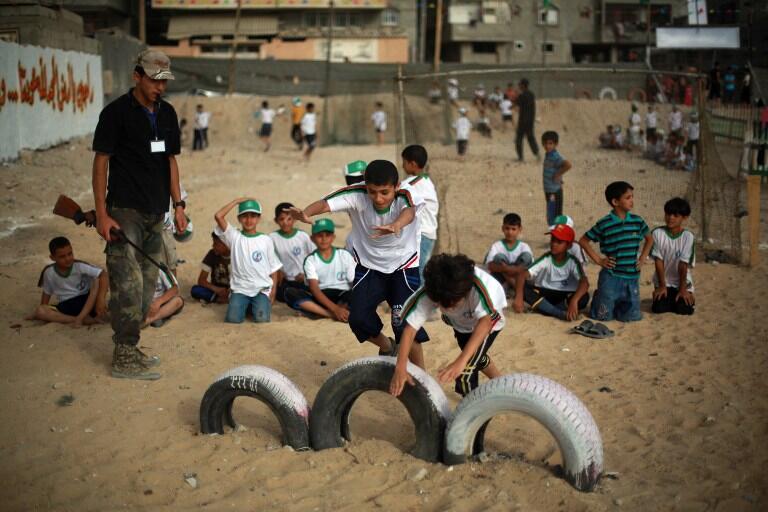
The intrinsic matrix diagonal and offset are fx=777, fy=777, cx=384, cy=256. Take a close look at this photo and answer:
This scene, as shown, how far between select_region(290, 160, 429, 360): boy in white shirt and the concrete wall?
12.3 metres

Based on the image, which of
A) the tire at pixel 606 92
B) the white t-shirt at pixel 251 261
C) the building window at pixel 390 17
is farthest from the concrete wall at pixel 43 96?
the building window at pixel 390 17

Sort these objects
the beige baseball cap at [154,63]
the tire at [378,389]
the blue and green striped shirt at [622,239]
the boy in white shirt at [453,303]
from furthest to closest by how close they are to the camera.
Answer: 1. the blue and green striped shirt at [622,239]
2. the beige baseball cap at [154,63]
3. the tire at [378,389]
4. the boy in white shirt at [453,303]

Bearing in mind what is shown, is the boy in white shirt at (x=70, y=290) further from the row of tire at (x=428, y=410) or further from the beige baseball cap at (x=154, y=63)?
the row of tire at (x=428, y=410)

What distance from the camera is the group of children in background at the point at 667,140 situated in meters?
12.3

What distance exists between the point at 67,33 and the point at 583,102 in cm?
1611

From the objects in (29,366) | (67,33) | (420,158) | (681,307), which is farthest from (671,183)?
(67,33)

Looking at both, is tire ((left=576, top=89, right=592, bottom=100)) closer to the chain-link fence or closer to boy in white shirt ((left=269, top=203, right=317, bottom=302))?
the chain-link fence

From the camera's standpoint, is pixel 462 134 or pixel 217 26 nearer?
pixel 462 134

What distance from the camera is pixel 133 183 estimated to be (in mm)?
5746

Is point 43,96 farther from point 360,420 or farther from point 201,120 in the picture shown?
point 360,420

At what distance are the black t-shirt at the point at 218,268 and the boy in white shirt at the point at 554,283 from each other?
318 centimetres

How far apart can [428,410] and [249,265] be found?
3.99m

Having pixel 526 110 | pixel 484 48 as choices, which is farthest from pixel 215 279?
pixel 484 48

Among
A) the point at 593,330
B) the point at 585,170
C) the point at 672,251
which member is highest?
the point at 585,170
